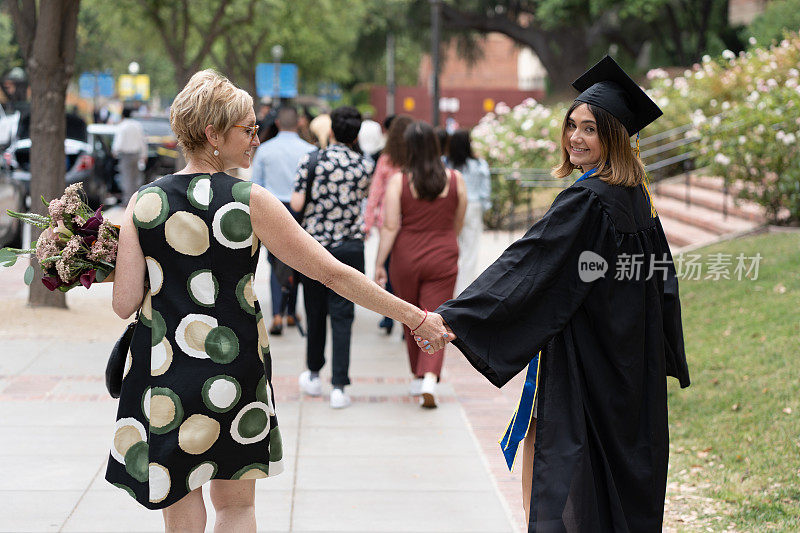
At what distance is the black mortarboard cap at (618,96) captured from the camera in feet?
11.4

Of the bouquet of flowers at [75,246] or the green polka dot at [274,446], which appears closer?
the bouquet of flowers at [75,246]

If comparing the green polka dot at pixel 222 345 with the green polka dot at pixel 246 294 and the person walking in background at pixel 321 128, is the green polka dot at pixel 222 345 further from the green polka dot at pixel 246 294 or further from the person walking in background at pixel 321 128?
the person walking in background at pixel 321 128

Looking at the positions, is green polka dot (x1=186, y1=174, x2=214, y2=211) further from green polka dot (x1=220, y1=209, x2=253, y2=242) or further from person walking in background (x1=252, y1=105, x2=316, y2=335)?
person walking in background (x1=252, y1=105, x2=316, y2=335)

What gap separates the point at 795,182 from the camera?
11641 millimetres

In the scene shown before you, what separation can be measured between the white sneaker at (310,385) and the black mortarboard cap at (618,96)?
3.99 meters

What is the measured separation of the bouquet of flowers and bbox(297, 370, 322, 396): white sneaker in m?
3.89

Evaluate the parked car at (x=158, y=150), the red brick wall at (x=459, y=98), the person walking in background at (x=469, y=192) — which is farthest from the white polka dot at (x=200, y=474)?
the red brick wall at (x=459, y=98)

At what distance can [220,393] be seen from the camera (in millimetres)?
3158

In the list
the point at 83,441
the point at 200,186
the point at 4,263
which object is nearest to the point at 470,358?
the point at 200,186

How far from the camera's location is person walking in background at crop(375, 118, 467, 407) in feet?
22.7

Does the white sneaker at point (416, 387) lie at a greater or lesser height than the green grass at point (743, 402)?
lesser

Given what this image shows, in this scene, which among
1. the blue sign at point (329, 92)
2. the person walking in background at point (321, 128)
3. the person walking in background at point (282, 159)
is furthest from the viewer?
the blue sign at point (329, 92)

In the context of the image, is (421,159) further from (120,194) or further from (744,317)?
(120,194)

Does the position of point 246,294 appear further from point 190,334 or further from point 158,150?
point 158,150
